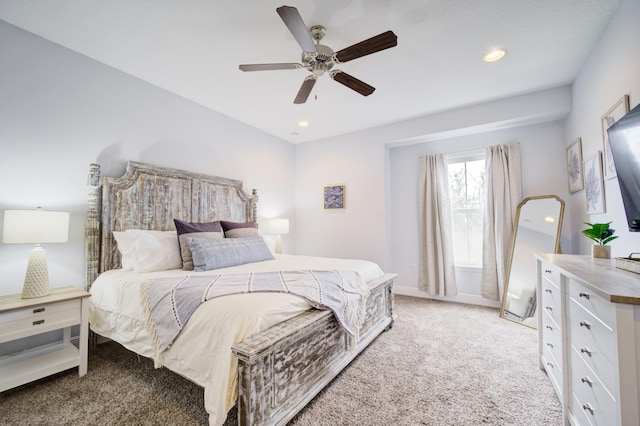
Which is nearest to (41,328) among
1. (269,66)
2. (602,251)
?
(269,66)

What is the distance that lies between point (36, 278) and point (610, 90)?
4.53m

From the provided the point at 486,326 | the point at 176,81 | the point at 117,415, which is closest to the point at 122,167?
the point at 176,81

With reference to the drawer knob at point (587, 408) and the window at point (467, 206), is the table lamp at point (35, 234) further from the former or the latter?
the window at point (467, 206)

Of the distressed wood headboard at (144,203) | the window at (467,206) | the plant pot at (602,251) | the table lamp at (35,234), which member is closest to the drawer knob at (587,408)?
the plant pot at (602,251)

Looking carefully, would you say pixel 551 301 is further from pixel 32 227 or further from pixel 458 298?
pixel 32 227

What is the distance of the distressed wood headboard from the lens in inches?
96.7

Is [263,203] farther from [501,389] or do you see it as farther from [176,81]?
[501,389]

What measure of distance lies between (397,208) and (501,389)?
2878 mm

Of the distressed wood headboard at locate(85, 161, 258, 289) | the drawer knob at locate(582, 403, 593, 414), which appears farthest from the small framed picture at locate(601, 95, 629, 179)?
the distressed wood headboard at locate(85, 161, 258, 289)

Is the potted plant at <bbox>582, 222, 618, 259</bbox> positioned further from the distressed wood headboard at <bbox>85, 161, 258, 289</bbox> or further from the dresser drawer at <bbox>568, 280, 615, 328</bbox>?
the distressed wood headboard at <bbox>85, 161, 258, 289</bbox>

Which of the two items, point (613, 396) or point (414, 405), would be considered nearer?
point (613, 396)

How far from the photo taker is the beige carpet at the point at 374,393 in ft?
5.06

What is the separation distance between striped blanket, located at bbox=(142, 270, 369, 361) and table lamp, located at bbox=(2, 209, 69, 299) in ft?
2.61

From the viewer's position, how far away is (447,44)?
7.52ft
